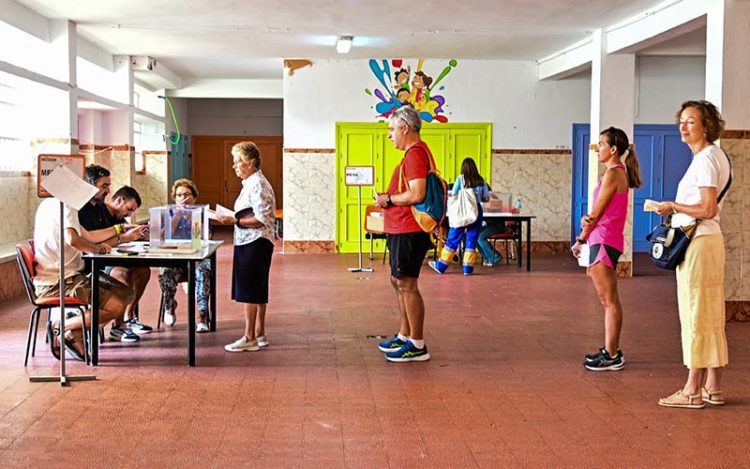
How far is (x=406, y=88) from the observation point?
44.3ft

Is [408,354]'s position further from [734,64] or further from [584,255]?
[734,64]

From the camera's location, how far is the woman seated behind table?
6.89 meters

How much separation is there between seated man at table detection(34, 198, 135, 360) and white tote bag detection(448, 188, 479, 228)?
541cm

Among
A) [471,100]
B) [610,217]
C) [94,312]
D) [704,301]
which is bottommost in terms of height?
[94,312]

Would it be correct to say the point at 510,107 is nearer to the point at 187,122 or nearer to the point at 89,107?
the point at 89,107

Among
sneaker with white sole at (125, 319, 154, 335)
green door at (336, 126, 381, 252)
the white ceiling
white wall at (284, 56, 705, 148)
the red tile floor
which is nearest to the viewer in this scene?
the red tile floor

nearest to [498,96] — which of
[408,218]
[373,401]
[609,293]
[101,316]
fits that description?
[408,218]

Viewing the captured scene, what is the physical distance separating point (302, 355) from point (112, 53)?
8276 mm

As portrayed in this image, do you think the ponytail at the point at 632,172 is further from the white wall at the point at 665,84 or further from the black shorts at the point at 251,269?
the white wall at the point at 665,84

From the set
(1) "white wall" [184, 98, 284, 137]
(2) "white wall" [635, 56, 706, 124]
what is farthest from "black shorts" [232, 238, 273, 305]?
(1) "white wall" [184, 98, 284, 137]

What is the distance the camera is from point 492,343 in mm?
6473

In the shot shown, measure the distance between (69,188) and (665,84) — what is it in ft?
34.1

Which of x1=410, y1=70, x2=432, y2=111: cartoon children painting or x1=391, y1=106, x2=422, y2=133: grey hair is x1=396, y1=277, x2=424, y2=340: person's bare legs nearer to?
x1=391, y1=106, x2=422, y2=133: grey hair

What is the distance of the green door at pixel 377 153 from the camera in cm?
1357
